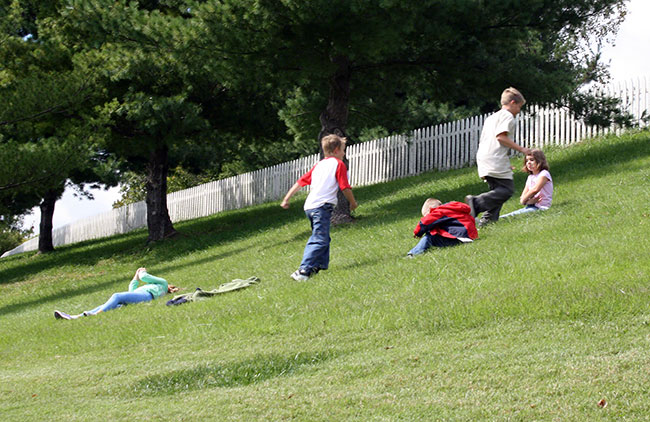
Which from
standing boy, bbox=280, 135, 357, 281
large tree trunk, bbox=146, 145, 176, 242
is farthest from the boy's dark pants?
large tree trunk, bbox=146, 145, 176, 242

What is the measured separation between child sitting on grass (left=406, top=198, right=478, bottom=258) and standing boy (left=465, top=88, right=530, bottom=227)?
0.88 metres

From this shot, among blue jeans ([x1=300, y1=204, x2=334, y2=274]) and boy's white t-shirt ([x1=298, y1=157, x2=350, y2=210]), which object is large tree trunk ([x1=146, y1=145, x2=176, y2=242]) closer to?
boy's white t-shirt ([x1=298, y1=157, x2=350, y2=210])

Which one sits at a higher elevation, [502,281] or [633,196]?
[633,196]

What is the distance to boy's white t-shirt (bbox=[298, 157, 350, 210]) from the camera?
9.30 metres

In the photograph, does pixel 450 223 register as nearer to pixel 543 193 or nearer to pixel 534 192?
pixel 534 192

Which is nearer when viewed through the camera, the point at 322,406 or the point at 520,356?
the point at 322,406

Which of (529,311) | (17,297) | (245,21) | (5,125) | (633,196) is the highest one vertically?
(245,21)

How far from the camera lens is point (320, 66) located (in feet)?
52.3

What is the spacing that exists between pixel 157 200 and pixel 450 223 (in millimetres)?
15235

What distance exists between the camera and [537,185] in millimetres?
11070

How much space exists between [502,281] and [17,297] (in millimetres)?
13433

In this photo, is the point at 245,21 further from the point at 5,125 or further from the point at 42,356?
the point at 42,356

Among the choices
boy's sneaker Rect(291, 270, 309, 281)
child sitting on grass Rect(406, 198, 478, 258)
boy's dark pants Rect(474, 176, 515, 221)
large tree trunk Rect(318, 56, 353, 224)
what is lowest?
boy's sneaker Rect(291, 270, 309, 281)

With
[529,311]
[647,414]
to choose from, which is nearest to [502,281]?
[529,311]
